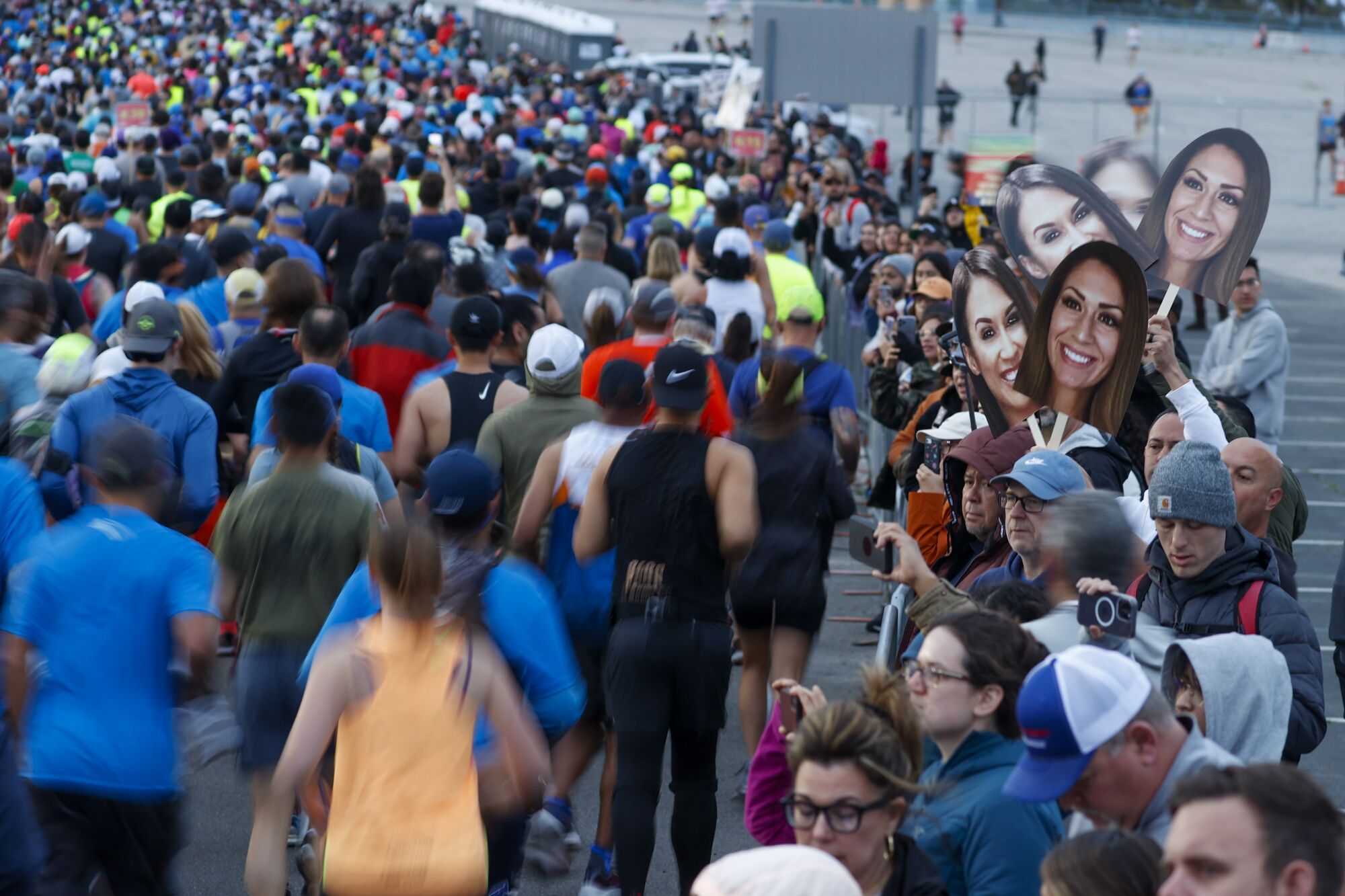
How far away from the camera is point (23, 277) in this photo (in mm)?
7285

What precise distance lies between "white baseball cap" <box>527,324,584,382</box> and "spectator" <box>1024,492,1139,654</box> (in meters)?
2.51

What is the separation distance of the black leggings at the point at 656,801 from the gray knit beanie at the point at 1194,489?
1752 millimetres

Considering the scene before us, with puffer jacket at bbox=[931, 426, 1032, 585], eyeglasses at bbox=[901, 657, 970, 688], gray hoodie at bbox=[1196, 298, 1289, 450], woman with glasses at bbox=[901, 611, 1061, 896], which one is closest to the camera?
woman with glasses at bbox=[901, 611, 1061, 896]

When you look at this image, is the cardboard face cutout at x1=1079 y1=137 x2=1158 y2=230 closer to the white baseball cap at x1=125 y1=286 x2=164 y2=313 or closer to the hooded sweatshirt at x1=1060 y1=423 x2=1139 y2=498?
the hooded sweatshirt at x1=1060 y1=423 x2=1139 y2=498

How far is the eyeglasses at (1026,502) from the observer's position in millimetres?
4523

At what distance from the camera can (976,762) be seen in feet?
11.4

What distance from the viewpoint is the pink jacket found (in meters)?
3.68

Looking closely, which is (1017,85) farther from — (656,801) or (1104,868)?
(1104,868)

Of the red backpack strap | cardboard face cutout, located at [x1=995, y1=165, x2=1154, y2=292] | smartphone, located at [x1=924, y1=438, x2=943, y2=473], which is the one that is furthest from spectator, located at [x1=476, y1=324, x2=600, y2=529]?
the red backpack strap

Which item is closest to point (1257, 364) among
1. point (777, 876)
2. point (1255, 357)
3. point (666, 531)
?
point (1255, 357)

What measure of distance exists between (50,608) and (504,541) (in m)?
2.19

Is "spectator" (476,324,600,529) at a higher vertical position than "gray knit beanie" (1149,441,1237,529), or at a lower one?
lower

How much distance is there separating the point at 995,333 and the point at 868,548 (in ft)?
5.07

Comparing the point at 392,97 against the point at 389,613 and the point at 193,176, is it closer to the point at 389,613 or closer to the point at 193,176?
the point at 193,176
